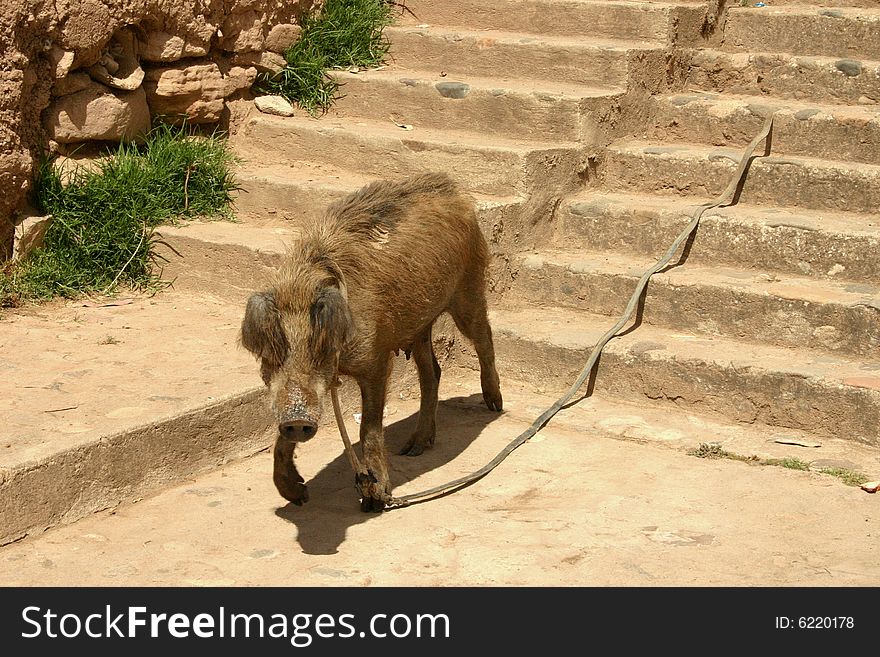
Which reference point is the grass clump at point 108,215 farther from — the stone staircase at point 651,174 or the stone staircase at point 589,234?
the stone staircase at point 651,174

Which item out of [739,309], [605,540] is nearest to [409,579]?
[605,540]

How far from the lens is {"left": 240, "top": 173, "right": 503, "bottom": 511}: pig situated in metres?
4.39

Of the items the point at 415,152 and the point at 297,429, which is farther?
the point at 415,152

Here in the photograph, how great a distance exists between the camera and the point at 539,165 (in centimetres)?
745

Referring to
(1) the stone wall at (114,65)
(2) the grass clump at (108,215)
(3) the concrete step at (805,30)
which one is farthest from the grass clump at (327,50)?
(3) the concrete step at (805,30)

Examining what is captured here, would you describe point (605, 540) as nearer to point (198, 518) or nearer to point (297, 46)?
point (198, 518)

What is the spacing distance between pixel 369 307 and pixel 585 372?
195cm

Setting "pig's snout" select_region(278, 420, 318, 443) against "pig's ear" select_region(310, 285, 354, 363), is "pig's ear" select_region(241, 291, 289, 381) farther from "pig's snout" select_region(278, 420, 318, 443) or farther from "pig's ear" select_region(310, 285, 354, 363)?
"pig's snout" select_region(278, 420, 318, 443)

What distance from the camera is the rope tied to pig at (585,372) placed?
5168mm

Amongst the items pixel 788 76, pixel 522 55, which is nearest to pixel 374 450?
pixel 522 55

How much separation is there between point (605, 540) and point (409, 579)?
→ 2.90 feet

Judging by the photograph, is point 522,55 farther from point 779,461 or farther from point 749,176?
point 779,461

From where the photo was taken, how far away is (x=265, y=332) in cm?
435

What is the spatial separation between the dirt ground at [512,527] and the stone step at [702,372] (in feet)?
0.75
